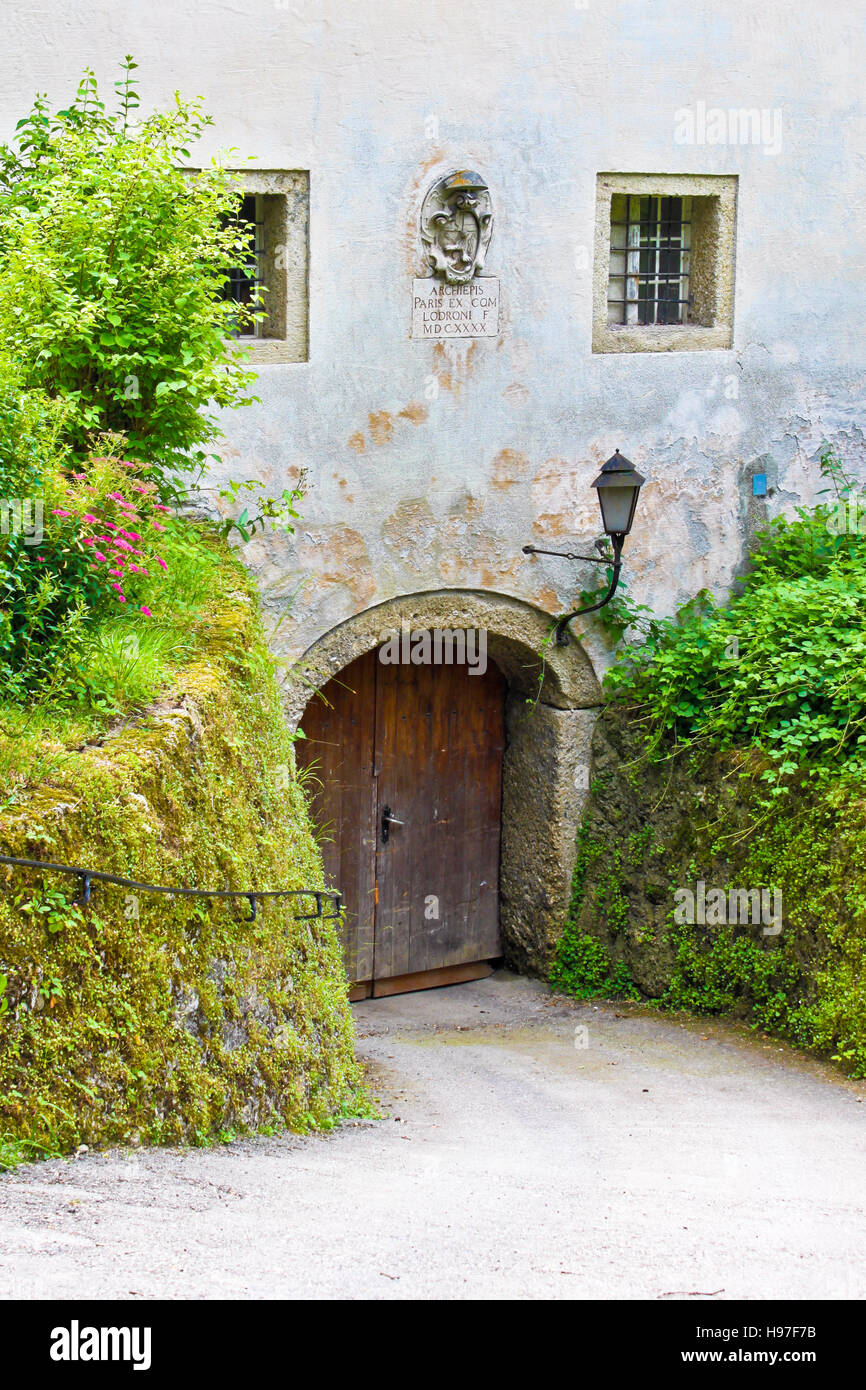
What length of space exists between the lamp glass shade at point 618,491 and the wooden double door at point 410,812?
4.85ft

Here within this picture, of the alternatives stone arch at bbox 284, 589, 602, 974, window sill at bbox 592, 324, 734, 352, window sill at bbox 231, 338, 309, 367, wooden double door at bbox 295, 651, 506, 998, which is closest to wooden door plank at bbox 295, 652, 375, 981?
wooden double door at bbox 295, 651, 506, 998

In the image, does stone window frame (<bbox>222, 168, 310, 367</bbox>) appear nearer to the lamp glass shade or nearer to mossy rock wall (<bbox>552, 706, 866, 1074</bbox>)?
the lamp glass shade

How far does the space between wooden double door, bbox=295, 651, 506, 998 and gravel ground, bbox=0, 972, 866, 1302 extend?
1.14 m

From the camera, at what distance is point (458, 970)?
27.8 ft

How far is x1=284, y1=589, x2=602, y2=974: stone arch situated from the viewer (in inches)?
291

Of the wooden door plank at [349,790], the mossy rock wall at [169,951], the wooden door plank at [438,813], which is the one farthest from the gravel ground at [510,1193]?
the wooden door plank at [438,813]

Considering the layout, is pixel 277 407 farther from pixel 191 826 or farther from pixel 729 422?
pixel 191 826

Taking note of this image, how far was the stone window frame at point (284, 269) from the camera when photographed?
6875 millimetres

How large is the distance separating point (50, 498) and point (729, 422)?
4687 millimetres

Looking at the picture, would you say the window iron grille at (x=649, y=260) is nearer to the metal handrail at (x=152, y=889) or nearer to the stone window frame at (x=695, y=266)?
the stone window frame at (x=695, y=266)

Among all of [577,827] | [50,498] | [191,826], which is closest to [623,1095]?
[577,827]

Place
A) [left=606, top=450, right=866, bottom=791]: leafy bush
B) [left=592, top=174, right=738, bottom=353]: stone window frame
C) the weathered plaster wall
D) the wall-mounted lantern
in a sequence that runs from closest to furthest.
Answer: [left=606, top=450, right=866, bottom=791]: leafy bush → the weathered plaster wall → the wall-mounted lantern → [left=592, top=174, right=738, bottom=353]: stone window frame

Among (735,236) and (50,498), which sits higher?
(735,236)

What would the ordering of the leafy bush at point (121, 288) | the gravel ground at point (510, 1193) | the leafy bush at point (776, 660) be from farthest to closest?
the leafy bush at point (776, 660)
the leafy bush at point (121, 288)
the gravel ground at point (510, 1193)
